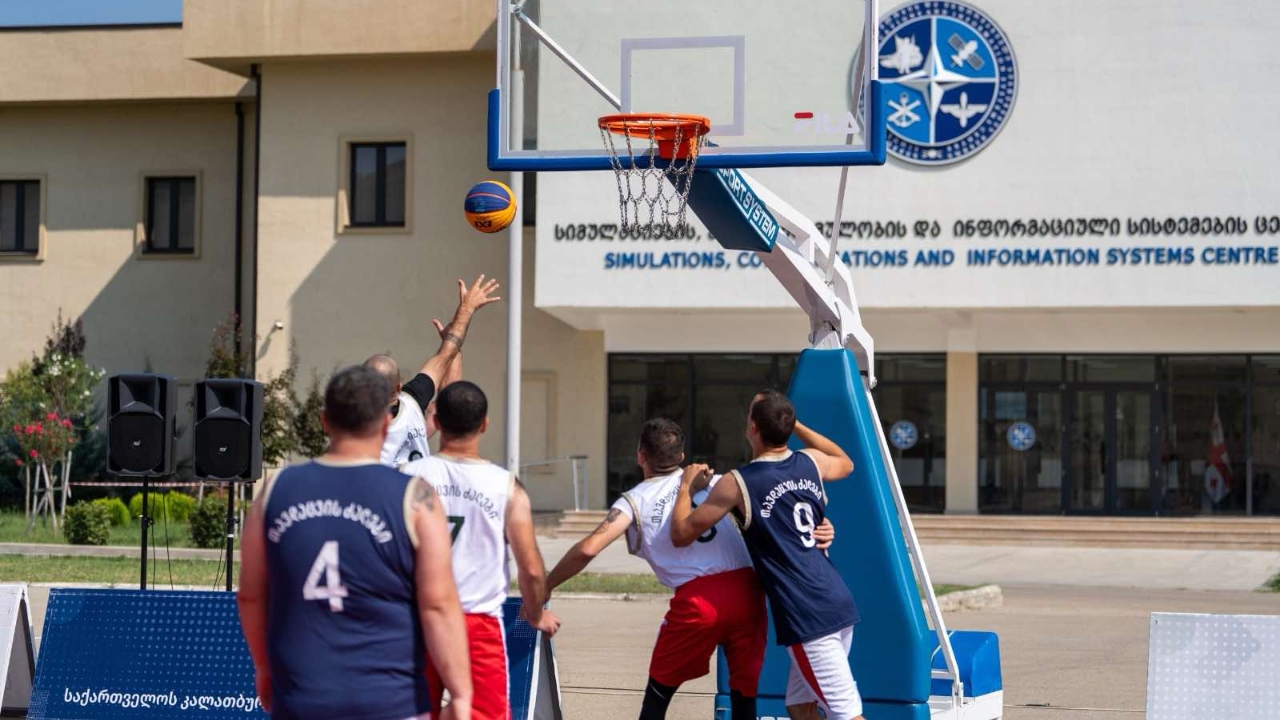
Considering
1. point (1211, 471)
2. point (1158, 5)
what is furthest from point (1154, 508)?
point (1158, 5)

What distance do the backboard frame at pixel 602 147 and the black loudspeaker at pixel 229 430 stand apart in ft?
13.4

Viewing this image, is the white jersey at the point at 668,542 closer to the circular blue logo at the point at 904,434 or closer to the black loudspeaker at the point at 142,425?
the black loudspeaker at the point at 142,425

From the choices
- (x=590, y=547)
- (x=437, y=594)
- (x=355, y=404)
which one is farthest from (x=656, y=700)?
(x=355, y=404)

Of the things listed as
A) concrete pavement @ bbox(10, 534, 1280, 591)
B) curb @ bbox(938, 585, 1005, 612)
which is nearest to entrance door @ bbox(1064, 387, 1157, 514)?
concrete pavement @ bbox(10, 534, 1280, 591)

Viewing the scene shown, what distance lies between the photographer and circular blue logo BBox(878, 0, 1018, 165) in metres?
26.6

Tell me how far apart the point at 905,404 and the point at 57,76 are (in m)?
18.6

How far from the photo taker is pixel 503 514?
19.0 ft

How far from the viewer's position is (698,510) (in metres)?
6.87

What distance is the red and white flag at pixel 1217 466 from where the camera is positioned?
28188mm

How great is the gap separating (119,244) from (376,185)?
6.37 meters

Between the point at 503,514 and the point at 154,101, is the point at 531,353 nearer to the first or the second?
the point at 154,101

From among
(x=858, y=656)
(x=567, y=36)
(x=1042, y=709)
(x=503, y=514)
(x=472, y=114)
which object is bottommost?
(x=1042, y=709)

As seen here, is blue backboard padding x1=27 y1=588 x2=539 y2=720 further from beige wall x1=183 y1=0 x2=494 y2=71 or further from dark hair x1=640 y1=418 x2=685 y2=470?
beige wall x1=183 y1=0 x2=494 y2=71

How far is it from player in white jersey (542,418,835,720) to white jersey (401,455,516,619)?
1246 millimetres
